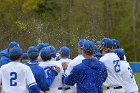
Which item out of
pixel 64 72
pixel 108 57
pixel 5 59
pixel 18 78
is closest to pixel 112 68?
pixel 108 57

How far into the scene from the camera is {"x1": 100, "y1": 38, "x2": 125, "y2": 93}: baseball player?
1158cm

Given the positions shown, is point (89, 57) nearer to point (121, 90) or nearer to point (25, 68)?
point (25, 68)

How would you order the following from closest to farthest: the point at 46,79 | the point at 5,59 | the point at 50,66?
1. the point at 46,79
2. the point at 50,66
3. the point at 5,59

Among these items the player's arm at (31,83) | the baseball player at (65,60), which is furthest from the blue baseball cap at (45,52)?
the baseball player at (65,60)

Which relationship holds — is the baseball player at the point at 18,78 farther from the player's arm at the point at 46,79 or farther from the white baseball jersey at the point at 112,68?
the white baseball jersey at the point at 112,68

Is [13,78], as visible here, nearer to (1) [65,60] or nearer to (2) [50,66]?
(2) [50,66]

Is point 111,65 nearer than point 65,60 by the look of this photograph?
Yes

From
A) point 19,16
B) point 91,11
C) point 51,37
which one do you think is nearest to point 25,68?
point 51,37

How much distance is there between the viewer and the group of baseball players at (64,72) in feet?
30.4

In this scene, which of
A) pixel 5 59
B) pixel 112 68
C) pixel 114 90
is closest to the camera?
pixel 112 68

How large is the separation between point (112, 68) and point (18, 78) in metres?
3.07

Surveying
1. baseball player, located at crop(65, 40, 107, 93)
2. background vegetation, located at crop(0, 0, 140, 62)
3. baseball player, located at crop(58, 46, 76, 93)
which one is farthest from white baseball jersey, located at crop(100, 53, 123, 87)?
→ background vegetation, located at crop(0, 0, 140, 62)

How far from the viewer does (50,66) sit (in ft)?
35.0

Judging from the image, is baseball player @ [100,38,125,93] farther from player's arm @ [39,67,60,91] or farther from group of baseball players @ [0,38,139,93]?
player's arm @ [39,67,60,91]
